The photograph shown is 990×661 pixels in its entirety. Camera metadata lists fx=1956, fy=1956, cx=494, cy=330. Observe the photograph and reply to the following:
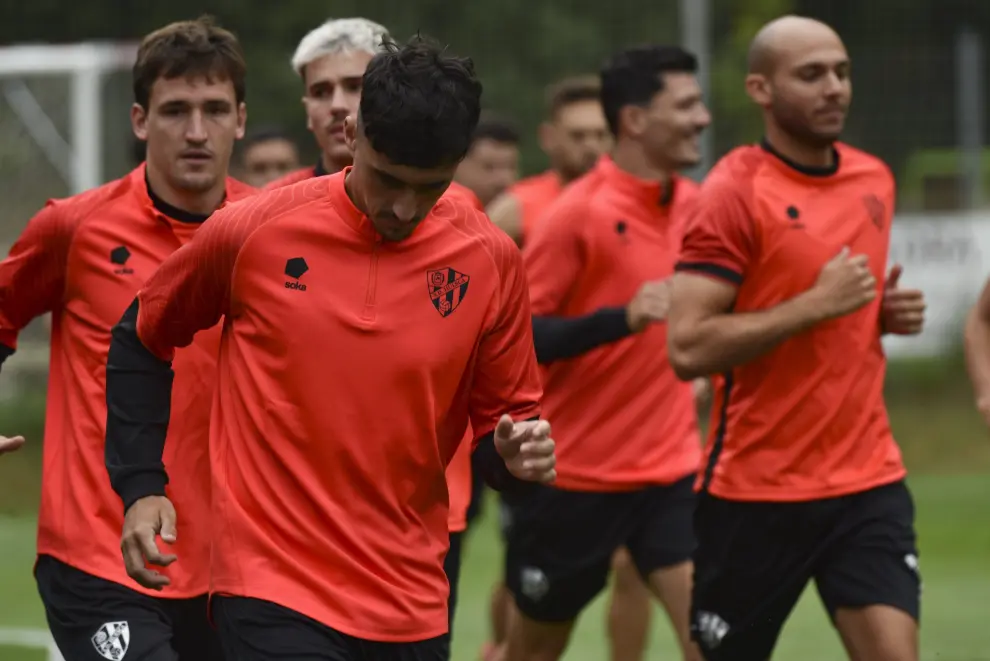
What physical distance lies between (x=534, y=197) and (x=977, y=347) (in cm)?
578

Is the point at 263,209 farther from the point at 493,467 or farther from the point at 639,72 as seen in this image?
the point at 639,72

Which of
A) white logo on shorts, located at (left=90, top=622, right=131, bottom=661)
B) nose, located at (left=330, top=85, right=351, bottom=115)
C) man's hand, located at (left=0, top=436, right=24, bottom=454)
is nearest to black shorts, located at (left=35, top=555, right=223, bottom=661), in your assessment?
white logo on shorts, located at (left=90, top=622, right=131, bottom=661)

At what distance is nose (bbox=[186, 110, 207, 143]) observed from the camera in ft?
17.9

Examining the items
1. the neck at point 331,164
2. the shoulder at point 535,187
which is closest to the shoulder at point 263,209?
the neck at point 331,164

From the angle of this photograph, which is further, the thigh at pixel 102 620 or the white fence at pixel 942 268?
the white fence at pixel 942 268

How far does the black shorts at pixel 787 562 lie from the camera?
5.96 meters

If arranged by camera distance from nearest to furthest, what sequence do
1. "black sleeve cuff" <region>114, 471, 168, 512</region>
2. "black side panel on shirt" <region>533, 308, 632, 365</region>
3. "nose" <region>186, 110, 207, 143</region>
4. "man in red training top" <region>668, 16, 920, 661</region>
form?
"black sleeve cuff" <region>114, 471, 168, 512</region>, "nose" <region>186, 110, 207, 143</region>, "man in red training top" <region>668, 16, 920, 661</region>, "black side panel on shirt" <region>533, 308, 632, 365</region>

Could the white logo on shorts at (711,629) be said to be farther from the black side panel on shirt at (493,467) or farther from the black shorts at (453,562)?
the black side panel on shirt at (493,467)

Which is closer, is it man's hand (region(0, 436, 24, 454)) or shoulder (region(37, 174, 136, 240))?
man's hand (region(0, 436, 24, 454))

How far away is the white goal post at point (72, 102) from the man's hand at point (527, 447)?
12505 millimetres

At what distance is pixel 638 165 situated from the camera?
7918 millimetres

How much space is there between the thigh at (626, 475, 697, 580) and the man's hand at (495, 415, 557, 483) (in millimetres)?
3243

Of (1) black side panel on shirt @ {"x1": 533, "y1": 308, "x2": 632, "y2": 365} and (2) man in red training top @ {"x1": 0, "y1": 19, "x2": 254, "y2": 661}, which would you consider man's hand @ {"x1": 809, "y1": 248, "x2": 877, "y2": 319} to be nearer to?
(1) black side panel on shirt @ {"x1": 533, "y1": 308, "x2": 632, "y2": 365}

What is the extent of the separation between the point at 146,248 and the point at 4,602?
748 cm
